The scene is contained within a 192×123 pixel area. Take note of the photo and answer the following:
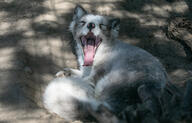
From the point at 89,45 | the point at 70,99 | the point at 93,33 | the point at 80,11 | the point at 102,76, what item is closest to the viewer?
the point at 70,99

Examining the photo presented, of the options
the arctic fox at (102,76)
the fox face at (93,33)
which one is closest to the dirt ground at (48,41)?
the arctic fox at (102,76)

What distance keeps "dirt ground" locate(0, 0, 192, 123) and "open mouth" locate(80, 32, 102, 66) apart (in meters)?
0.33

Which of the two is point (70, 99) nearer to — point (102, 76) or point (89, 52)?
point (102, 76)

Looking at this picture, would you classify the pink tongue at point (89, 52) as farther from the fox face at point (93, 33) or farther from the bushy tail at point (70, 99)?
the bushy tail at point (70, 99)

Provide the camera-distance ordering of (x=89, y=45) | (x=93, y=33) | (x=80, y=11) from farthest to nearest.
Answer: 1. (x=80, y=11)
2. (x=89, y=45)
3. (x=93, y=33)

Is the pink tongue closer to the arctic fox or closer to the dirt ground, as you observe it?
the arctic fox

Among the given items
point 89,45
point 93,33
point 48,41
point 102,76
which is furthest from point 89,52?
point 48,41

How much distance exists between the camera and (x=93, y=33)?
4.14m

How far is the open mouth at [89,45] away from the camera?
4.14 metres

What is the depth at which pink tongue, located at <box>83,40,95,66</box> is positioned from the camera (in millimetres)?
4110

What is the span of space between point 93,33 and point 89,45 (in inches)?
7.6

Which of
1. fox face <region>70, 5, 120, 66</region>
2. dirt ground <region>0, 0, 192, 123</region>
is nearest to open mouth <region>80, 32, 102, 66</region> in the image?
fox face <region>70, 5, 120, 66</region>

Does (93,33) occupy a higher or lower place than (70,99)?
higher

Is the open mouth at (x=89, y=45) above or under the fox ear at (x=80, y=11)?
under
